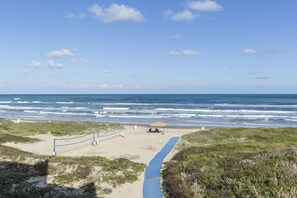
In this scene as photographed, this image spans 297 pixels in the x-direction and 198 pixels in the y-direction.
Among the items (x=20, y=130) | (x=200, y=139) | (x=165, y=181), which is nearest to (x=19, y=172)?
(x=165, y=181)

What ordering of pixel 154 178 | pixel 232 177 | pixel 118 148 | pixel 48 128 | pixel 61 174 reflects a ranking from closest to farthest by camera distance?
1. pixel 232 177
2. pixel 154 178
3. pixel 61 174
4. pixel 118 148
5. pixel 48 128

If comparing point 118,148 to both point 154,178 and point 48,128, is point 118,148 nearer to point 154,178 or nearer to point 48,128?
point 154,178

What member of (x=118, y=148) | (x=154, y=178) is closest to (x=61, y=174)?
(x=154, y=178)

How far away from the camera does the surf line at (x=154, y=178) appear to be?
1160cm

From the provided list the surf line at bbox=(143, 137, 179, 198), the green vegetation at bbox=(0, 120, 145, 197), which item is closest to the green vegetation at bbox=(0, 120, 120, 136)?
the green vegetation at bbox=(0, 120, 145, 197)

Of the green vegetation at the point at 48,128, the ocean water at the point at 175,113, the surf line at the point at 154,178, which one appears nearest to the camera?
the surf line at the point at 154,178

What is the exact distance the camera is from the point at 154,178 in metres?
13.8

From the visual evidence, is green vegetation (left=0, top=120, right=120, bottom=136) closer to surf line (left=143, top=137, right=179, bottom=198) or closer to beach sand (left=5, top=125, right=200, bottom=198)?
beach sand (left=5, top=125, right=200, bottom=198)

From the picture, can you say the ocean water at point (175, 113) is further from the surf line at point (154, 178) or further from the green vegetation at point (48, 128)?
the surf line at point (154, 178)

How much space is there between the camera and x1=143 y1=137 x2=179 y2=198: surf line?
11.6 metres

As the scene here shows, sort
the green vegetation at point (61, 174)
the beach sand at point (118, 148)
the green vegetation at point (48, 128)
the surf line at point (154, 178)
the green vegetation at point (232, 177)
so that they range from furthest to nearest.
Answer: the green vegetation at point (48, 128) < the beach sand at point (118, 148) < the green vegetation at point (61, 174) < the surf line at point (154, 178) < the green vegetation at point (232, 177)

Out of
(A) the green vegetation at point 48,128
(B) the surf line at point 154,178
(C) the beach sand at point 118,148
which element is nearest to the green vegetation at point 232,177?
(B) the surf line at point 154,178

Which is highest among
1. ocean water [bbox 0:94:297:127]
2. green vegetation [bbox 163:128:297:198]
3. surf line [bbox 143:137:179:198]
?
green vegetation [bbox 163:128:297:198]

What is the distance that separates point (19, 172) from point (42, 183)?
2.30 m
